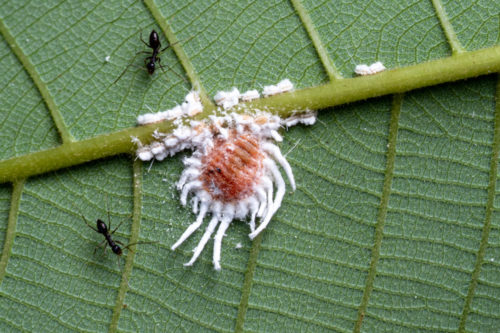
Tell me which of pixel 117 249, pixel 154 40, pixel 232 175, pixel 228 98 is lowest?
pixel 117 249

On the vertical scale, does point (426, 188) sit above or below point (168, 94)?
below

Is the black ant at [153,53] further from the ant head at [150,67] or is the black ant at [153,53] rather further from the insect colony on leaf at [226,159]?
the insect colony on leaf at [226,159]

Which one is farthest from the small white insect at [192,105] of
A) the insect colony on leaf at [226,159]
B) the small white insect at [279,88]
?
the small white insect at [279,88]

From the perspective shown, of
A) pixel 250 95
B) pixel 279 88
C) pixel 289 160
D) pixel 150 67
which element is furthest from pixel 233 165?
pixel 150 67

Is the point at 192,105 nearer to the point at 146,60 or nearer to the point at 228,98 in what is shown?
the point at 228,98

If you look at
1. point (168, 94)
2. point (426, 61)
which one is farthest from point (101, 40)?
point (426, 61)

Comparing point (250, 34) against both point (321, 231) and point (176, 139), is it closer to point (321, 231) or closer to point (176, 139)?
point (176, 139)

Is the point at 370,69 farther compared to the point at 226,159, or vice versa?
the point at 226,159
